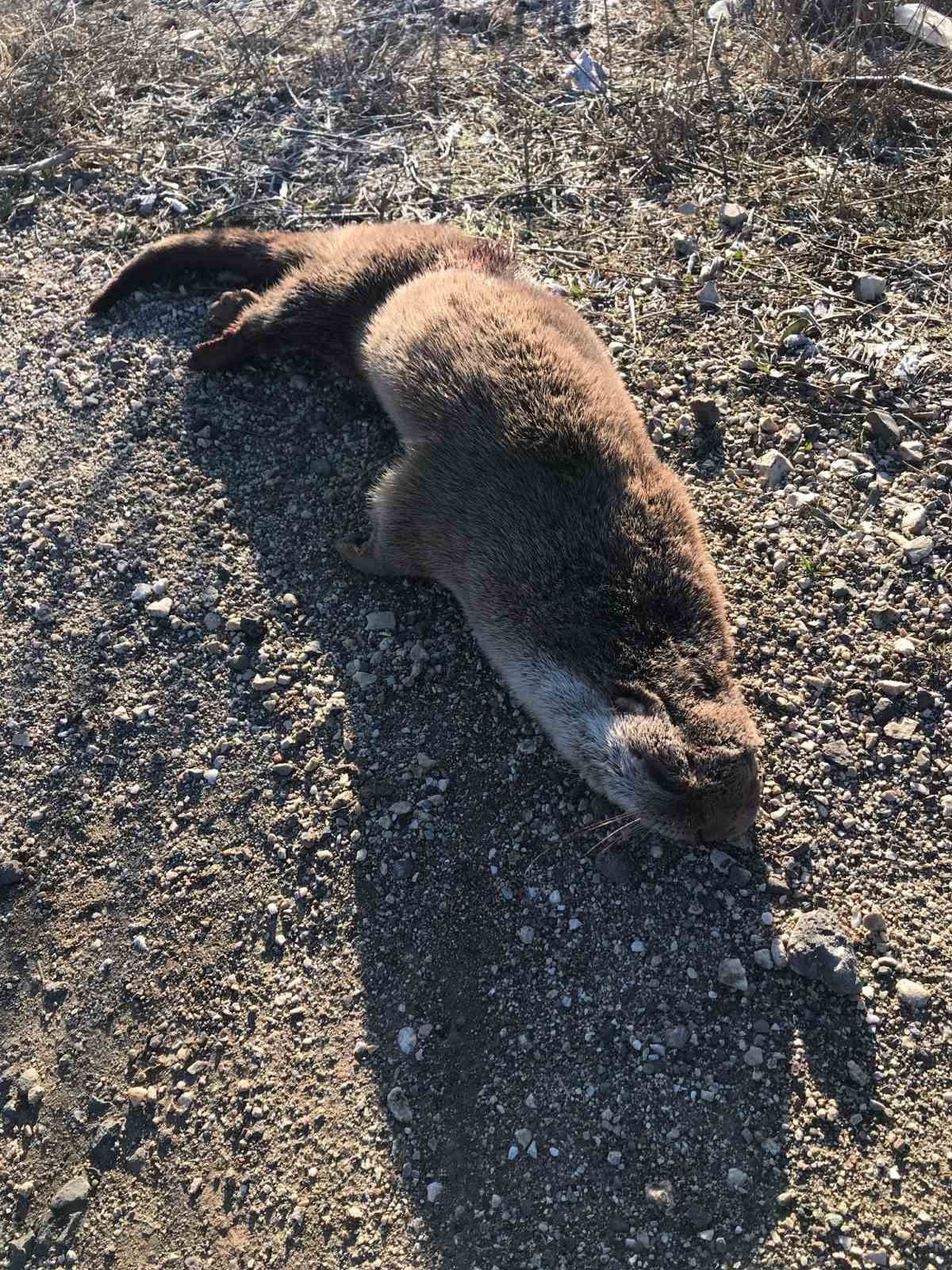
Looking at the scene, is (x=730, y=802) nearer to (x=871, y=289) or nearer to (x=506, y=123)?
(x=871, y=289)

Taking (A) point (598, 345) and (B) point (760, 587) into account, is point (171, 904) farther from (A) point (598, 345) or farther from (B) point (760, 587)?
(A) point (598, 345)

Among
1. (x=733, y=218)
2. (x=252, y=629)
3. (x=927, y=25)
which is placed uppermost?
(x=927, y=25)

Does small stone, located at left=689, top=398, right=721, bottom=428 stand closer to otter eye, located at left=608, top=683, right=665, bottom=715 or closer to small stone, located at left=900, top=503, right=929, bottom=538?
small stone, located at left=900, top=503, right=929, bottom=538

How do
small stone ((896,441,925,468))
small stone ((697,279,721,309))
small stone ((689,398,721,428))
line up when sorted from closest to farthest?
1. small stone ((896,441,925,468))
2. small stone ((689,398,721,428))
3. small stone ((697,279,721,309))

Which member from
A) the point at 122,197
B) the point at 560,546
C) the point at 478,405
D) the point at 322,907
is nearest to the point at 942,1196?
the point at 322,907

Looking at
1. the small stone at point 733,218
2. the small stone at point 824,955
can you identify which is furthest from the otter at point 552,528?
the small stone at point 733,218

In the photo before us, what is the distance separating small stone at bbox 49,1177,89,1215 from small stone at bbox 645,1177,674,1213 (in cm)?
178

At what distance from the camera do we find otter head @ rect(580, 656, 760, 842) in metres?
2.99

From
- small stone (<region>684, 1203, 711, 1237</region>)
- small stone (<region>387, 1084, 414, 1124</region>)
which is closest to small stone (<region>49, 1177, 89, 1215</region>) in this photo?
small stone (<region>387, 1084, 414, 1124</region>)

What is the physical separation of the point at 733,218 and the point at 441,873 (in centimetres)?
393

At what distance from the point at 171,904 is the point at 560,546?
6.48 ft

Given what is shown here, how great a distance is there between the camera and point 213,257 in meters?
5.12

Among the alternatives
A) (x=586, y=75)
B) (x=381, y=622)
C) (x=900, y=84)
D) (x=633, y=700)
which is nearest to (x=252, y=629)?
(x=381, y=622)

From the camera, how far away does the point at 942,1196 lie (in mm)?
2650
